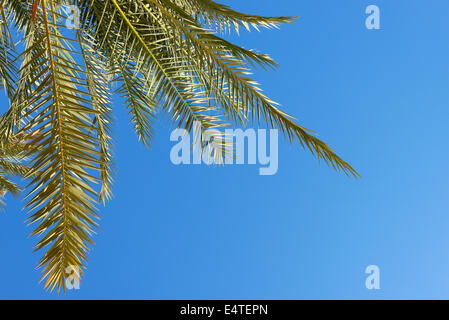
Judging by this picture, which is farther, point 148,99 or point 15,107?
point 148,99

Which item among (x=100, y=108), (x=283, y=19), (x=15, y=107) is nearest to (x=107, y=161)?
(x=100, y=108)

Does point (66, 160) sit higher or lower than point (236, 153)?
lower

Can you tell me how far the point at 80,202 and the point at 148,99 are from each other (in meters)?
3.96

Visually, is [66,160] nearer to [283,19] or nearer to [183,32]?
[183,32]

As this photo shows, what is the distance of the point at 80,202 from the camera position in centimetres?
472

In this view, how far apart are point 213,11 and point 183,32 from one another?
435 millimetres

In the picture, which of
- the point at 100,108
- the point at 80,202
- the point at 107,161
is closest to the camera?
the point at 80,202

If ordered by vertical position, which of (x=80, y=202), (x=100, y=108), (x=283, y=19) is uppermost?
(x=283, y=19)
